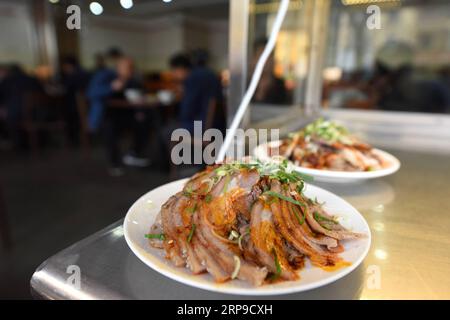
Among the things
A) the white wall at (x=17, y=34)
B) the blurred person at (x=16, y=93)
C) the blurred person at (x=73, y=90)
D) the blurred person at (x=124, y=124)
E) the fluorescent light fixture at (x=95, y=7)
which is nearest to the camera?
the fluorescent light fixture at (x=95, y=7)

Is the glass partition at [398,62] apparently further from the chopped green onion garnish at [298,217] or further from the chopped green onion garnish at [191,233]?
the chopped green onion garnish at [191,233]

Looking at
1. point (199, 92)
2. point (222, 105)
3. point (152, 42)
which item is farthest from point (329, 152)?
point (152, 42)

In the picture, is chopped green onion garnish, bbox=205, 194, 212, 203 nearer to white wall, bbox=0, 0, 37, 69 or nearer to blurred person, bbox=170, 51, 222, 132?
blurred person, bbox=170, 51, 222, 132

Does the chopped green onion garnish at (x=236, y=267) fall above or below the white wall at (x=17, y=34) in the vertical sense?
below

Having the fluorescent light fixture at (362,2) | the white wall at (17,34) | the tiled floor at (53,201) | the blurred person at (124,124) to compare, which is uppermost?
the white wall at (17,34)

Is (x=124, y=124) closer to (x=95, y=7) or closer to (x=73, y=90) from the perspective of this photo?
(x=73, y=90)

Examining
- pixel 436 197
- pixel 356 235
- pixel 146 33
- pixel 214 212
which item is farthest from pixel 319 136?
pixel 146 33

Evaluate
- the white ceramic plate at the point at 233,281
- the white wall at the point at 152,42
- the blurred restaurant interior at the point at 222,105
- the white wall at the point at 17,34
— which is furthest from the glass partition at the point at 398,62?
the white wall at the point at 17,34

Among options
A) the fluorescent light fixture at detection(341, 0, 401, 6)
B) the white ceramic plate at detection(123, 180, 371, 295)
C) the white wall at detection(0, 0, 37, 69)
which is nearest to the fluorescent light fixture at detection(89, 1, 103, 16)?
the white ceramic plate at detection(123, 180, 371, 295)
